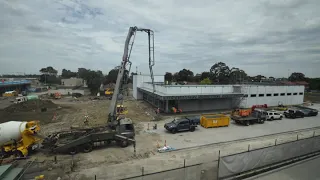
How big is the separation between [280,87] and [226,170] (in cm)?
3885

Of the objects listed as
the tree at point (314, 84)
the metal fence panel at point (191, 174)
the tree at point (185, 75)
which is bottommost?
the metal fence panel at point (191, 174)

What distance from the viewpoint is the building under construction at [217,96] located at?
101 ft

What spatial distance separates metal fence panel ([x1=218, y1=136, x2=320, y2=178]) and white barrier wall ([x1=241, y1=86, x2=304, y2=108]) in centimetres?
2357

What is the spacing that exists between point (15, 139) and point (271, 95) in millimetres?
44420

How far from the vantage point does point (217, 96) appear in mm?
32031

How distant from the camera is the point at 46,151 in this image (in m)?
14.4

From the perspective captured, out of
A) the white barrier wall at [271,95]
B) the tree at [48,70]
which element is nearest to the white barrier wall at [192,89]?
the white barrier wall at [271,95]

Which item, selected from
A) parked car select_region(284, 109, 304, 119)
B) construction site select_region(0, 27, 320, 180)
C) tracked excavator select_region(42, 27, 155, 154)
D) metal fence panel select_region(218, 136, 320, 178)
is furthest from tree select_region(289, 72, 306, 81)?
tracked excavator select_region(42, 27, 155, 154)

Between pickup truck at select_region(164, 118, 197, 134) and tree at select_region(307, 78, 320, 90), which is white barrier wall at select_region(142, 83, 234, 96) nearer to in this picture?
pickup truck at select_region(164, 118, 197, 134)

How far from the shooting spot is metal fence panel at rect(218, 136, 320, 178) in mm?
9250

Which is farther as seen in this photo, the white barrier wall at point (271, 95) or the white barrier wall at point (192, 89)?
the white barrier wall at point (271, 95)

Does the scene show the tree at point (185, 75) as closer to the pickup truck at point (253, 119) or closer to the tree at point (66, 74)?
the pickup truck at point (253, 119)

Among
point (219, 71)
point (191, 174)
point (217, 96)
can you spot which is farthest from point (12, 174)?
point (219, 71)

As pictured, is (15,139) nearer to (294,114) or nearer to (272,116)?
(272,116)
